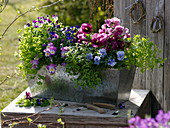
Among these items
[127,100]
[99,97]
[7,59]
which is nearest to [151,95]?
[127,100]

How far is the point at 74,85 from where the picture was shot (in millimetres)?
2527

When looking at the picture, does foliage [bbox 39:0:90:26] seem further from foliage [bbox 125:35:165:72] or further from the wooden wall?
foliage [bbox 125:35:165:72]

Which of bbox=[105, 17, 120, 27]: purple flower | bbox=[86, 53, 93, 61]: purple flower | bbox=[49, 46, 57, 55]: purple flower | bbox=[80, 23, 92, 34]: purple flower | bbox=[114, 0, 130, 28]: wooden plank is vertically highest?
bbox=[114, 0, 130, 28]: wooden plank

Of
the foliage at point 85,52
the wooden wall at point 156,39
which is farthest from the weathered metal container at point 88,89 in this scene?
the wooden wall at point 156,39

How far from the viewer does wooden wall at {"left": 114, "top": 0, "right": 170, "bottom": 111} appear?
2816 millimetres

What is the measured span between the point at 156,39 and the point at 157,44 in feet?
0.15

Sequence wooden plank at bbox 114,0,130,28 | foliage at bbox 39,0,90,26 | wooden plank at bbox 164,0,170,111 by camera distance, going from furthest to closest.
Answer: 1. foliage at bbox 39,0,90,26
2. wooden plank at bbox 114,0,130,28
3. wooden plank at bbox 164,0,170,111

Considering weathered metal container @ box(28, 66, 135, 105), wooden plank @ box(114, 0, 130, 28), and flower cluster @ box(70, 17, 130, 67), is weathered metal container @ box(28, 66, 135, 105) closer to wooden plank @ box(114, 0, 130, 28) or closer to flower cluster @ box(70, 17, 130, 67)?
flower cluster @ box(70, 17, 130, 67)

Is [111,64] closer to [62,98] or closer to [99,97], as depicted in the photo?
[99,97]

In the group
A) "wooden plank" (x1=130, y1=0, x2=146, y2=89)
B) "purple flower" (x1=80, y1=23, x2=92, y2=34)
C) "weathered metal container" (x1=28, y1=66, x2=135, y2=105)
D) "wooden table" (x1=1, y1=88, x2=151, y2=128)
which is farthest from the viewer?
"wooden plank" (x1=130, y1=0, x2=146, y2=89)

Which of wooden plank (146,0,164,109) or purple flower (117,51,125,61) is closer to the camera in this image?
purple flower (117,51,125,61)

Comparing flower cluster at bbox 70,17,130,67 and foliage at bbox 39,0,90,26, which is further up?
foliage at bbox 39,0,90,26

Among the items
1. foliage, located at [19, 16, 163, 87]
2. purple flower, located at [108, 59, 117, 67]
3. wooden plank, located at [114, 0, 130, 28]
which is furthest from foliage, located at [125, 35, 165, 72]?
wooden plank, located at [114, 0, 130, 28]

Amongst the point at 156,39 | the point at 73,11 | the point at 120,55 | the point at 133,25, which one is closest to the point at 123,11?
the point at 133,25
